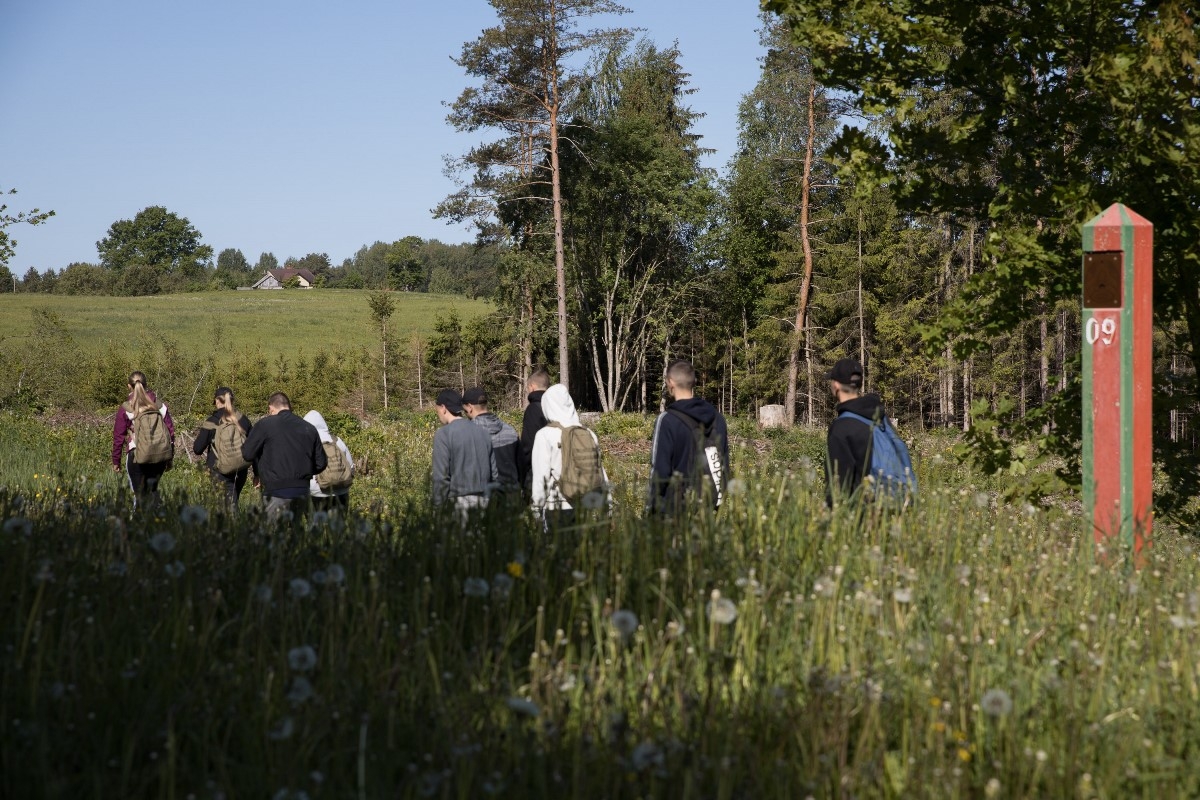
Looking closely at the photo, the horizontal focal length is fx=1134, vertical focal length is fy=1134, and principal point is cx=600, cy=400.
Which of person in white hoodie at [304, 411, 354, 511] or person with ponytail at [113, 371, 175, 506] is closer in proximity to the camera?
person in white hoodie at [304, 411, 354, 511]

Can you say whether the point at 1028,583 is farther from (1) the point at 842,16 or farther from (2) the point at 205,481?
(2) the point at 205,481

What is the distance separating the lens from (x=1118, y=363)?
235 inches

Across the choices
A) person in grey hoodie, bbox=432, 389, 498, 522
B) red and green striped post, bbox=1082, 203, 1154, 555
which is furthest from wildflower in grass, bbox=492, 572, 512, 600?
person in grey hoodie, bbox=432, 389, 498, 522

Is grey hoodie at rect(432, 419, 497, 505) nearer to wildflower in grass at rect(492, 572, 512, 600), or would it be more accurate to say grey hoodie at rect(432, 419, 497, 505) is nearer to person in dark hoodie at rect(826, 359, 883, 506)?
person in dark hoodie at rect(826, 359, 883, 506)

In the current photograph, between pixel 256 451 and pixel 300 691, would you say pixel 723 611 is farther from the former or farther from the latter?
pixel 256 451

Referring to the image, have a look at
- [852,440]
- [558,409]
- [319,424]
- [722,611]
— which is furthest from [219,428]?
[722,611]

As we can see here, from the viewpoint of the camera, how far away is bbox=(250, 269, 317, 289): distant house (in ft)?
483

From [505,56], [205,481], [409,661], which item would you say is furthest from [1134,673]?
[505,56]

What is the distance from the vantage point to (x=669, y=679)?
3512mm

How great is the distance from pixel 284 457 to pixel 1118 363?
253 inches

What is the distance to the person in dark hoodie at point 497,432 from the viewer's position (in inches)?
357

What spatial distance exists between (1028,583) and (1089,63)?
504 cm

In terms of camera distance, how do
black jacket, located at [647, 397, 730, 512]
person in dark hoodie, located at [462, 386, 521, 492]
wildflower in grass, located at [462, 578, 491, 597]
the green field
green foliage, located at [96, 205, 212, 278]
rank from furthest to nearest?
green foliage, located at [96, 205, 212, 278] < the green field < person in dark hoodie, located at [462, 386, 521, 492] < black jacket, located at [647, 397, 730, 512] < wildflower in grass, located at [462, 578, 491, 597]

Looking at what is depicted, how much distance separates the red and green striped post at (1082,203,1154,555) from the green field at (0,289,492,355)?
59.5 m
